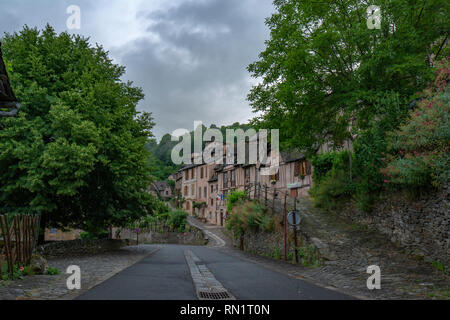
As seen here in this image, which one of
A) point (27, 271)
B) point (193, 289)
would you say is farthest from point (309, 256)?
point (27, 271)

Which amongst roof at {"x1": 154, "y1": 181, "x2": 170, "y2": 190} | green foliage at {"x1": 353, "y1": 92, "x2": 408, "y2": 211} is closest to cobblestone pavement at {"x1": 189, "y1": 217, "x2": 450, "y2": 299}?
green foliage at {"x1": 353, "y1": 92, "x2": 408, "y2": 211}

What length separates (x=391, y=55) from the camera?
11.5 m

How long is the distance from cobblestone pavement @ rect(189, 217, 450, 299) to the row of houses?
22.9 feet

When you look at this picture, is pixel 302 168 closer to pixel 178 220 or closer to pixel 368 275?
pixel 368 275

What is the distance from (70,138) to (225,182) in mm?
33421

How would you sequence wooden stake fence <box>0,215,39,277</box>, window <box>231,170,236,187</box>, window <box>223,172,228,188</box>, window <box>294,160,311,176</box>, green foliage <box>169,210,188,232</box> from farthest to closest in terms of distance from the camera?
green foliage <box>169,210,188,232</box> < window <box>223,172,228,188</box> < window <box>231,170,236,187</box> < window <box>294,160,311,176</box> < wooden stake fence <box>0,215,39,277</box>

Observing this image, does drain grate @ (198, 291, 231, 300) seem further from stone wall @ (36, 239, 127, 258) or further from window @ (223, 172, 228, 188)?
window @ (223, 172, 228, 188)

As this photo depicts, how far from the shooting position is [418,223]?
9.86 metres

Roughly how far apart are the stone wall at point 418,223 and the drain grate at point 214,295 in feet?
18.7

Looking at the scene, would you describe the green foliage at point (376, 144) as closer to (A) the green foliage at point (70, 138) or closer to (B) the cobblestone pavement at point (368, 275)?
(B) the cobblestone pavement at point (368, 275)

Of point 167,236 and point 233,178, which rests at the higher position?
point 233,178

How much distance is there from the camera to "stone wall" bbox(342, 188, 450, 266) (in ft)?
28.7

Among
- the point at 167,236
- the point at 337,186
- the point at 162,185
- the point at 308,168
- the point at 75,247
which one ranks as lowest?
the point at 167,236

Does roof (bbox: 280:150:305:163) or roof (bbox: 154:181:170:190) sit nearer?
roof (bbox: 280:150:305:163)
